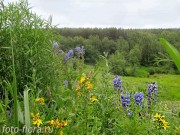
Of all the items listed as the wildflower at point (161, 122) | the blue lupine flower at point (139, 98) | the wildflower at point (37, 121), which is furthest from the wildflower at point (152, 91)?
the wildflower at point (37, 121)

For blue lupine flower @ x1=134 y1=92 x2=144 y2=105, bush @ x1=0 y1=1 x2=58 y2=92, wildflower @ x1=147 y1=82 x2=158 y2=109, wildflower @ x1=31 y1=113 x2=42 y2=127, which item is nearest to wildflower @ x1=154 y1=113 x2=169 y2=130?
blue lupine flower @ x1=134 y1=92 x2=144 y2=105

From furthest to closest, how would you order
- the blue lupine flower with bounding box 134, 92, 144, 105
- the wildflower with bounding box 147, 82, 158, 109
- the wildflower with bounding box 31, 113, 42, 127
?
the wildflower with bounding box 147, 82, 158, 109, the blue lupine flower with bounding box 134, 92, 144, 105, the wildflower with bounding box 31, 113, 42, 127

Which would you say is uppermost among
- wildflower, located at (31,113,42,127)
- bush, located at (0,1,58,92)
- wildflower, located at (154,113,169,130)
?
bush, located at (0,1,58,92)

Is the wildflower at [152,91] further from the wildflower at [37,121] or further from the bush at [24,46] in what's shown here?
the wildflower at [37,121]

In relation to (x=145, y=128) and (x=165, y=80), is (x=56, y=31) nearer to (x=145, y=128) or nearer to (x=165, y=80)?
(x=145, y=128)

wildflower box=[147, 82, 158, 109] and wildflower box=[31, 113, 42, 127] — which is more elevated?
wildflower box=[31, 113, 42, 127]

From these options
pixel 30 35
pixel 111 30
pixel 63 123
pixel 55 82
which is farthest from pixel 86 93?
pixel 111 30

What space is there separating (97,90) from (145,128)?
1187 millimetres

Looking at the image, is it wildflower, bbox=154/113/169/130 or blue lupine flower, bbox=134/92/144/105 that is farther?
blue lupine flower, bbox=134/92/144/105

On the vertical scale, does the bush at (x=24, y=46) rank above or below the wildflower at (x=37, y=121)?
above

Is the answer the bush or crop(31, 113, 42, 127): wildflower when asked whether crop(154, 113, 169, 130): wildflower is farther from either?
the bush

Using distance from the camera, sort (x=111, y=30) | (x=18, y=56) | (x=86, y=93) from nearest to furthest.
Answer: (x=86, y=93)
(x=18, y=56)
(x=111, y=30)

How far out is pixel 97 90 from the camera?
3.29 meters

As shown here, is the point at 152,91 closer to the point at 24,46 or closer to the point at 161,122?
the point at 161,122
